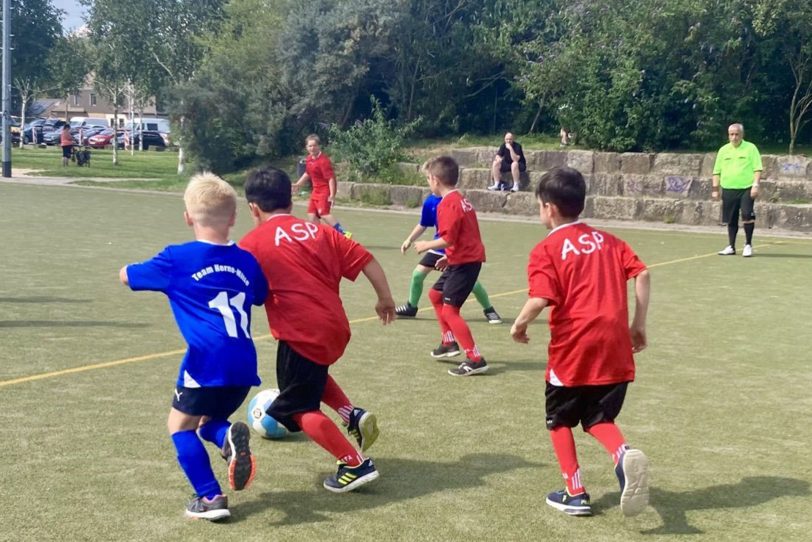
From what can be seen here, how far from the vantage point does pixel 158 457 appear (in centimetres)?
516

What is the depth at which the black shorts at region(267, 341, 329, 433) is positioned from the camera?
4.72 meters

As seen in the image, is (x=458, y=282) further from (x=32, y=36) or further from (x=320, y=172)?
(x=32, y=36)

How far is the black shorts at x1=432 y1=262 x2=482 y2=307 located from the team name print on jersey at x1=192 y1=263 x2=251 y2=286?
332 centimetres

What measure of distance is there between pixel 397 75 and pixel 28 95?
4704 cm

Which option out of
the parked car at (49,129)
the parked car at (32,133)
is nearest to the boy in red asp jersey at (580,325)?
the parked car at (32,133)

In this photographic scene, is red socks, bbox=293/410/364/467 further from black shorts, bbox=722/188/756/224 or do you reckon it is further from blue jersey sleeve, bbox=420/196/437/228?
black shorts, bbox=722/188/756/224

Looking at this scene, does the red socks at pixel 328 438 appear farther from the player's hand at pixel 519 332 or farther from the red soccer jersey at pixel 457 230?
the red soccer jersey at pixel 457 230

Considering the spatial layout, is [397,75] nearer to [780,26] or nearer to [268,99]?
[268,99]

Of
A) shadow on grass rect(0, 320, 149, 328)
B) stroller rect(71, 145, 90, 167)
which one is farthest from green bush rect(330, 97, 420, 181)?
shadow on grass rect(0, 320, 149, 328)

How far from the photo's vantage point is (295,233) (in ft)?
15.8

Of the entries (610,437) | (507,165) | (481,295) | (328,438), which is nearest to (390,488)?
(328,438)

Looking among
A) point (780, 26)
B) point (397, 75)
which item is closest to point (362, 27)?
point (397, 75)

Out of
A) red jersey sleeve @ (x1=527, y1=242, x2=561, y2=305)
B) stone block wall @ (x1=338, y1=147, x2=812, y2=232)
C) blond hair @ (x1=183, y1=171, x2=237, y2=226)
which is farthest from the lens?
stone block wall @ (x1=338, y1=147, x2=812, y2=232)

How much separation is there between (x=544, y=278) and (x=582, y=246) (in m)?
0.24
